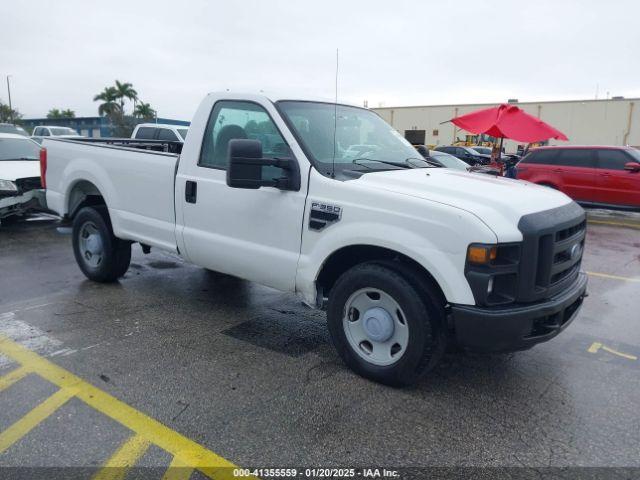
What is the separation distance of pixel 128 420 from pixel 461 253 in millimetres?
2188

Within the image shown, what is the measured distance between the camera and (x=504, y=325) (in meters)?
2.93

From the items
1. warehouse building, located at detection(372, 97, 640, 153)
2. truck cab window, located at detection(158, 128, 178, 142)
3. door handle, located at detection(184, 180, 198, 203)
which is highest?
warehouse building, located at detection(372, 97, 640, 153)

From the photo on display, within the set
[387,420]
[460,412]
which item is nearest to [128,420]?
[387,420]

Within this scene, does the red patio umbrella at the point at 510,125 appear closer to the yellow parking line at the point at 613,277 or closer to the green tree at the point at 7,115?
the yellow parking line at the point at 613,277

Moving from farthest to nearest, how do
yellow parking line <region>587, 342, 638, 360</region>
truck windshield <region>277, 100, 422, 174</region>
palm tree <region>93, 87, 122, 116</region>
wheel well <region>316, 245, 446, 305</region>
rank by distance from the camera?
palm tree <region>93, 87, 122, 116</region>
yellow parking line <region>587, 342, 638, 360</region>
truck windshield <region>277, 100, 422, 174</region>
wheel well <region>316, 245, 446, 305</region>

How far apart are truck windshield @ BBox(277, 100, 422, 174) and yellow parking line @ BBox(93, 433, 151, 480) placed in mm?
2052

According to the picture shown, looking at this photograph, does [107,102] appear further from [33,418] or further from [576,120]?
[33,418]

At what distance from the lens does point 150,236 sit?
4809 millimetres

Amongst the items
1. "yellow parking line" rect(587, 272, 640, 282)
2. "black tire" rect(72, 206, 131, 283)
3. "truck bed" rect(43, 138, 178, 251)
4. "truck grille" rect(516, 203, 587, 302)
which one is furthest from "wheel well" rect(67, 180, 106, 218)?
"yellow parking line" rect(587, 272, 640, 282)

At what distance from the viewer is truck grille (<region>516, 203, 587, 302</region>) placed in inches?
117

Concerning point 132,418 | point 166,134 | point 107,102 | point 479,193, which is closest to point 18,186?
point 166,134

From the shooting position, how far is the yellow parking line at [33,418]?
2764mm

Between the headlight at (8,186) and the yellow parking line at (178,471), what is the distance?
7030mm

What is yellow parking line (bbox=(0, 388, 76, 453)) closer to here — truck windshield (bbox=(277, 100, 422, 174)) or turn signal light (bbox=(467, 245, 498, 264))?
truck windshield (bbox=(277, 100, 422, 174))
